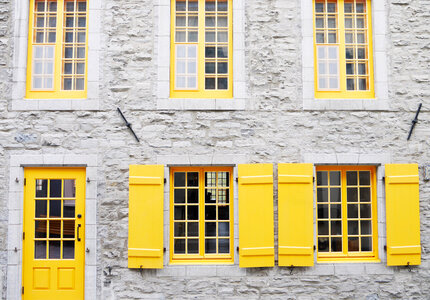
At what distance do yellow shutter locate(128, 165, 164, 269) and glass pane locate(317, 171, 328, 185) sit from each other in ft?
7.79

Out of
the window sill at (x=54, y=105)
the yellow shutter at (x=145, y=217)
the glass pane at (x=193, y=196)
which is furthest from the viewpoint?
the glass pane at (x=193, y=196)

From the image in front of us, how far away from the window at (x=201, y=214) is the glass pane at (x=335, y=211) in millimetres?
Answer: 1543

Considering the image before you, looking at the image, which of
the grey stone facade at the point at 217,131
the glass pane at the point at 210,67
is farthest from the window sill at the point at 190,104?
the glass pane at the point at 210,67

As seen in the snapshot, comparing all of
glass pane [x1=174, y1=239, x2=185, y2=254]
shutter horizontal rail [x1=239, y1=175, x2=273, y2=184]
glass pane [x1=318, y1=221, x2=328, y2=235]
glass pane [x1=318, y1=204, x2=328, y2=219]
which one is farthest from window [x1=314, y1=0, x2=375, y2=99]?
glass pane [x1=174, y1=239, x2=185, y2=254]

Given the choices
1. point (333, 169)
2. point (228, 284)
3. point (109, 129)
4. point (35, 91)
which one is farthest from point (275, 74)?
point (35, 91)

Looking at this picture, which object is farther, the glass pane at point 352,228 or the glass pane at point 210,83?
the glass pane at point 210,83

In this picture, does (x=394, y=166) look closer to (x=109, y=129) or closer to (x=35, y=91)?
(x=109, y=129)

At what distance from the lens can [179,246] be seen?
6.49 m

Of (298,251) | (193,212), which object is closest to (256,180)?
(193,212)

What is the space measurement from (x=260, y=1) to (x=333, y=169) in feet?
9.25

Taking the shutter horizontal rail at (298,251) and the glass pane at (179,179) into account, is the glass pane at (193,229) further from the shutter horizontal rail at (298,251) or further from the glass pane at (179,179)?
the shutter horizontal rail at (298,251)

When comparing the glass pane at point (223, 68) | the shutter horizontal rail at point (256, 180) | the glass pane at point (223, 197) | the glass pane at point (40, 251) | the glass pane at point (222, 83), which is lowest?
the glass pane at point (40, 251)

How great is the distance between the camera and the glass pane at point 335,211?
6.54 m

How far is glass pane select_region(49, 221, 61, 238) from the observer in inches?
253
